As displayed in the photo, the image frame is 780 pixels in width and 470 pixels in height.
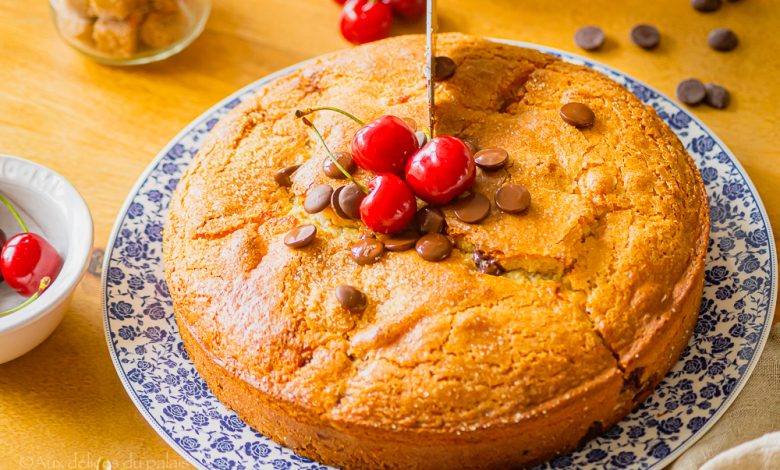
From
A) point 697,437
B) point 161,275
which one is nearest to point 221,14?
point 161,275

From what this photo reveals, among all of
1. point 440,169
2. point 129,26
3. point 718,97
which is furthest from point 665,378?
point 129,26

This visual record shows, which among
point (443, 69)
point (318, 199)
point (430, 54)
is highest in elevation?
point (430, 54)

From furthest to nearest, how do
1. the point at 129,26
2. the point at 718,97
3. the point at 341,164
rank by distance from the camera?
the point at 129,26 → the point at 718,97 → the point at 341,164

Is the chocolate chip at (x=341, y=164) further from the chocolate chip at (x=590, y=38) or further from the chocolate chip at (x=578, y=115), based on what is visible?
the chocolate chip at (x=590, y=38)

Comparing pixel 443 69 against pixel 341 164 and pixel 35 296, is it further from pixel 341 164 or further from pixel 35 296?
pixel 35 296

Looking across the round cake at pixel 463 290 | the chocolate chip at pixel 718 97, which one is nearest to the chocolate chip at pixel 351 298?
the round cake at pixel 463 290

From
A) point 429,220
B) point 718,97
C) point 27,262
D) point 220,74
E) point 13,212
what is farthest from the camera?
point 220,74

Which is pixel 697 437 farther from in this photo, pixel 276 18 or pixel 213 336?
pixel 276 18
